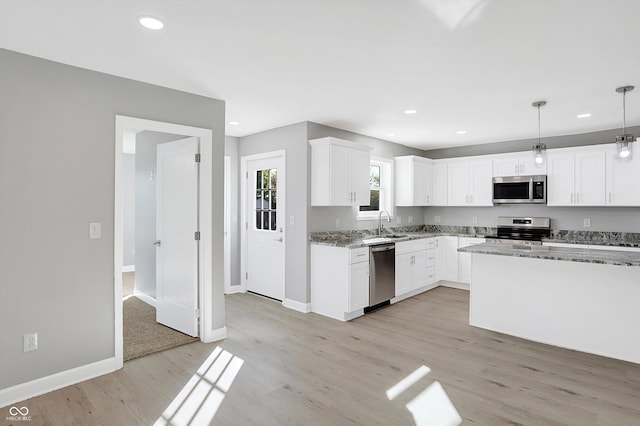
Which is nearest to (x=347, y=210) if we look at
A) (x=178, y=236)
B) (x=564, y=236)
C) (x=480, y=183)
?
(x=178, y=236)

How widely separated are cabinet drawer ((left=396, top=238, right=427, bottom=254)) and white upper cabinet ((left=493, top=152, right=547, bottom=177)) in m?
1.78

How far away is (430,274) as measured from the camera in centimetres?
601

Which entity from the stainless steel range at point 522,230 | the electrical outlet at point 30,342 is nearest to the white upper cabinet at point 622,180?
the stainless steel range at point 522,230

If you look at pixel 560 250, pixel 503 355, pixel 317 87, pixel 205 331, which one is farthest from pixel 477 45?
pixel 205 331

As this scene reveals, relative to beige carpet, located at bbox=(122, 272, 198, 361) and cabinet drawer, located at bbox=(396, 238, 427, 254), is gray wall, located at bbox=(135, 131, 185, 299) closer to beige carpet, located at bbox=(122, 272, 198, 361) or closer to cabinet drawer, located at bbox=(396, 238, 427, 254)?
beige carpet, located at bbox=(122, 272, 198, 361)

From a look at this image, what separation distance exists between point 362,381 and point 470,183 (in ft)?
15.0

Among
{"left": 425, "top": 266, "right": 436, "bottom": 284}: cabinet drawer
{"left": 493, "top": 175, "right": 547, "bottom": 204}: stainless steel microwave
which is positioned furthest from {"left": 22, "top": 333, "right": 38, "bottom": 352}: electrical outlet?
{"left": 493, "top": 175, "right": 547, "bottom": 204}: stainless steel microwave

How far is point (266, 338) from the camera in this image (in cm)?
379

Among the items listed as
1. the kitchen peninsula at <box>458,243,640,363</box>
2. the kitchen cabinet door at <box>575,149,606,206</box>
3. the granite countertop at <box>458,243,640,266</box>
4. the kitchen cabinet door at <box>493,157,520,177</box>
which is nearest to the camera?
the granite countertop at <box>458,243,640,266</box>

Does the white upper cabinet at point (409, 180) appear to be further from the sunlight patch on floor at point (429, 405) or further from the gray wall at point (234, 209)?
the sunlight patch on floor at point (429, 405)

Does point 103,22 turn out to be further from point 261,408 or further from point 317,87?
point 261,408

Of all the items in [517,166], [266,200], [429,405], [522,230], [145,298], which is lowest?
[429,405]

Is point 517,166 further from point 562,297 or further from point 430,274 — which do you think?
point 562,297

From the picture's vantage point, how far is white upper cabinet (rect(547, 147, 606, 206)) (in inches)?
199
